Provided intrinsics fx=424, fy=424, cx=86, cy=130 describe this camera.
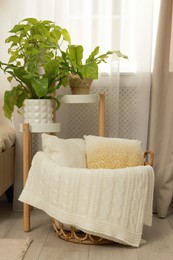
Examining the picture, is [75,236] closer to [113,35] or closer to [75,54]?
[75,54]

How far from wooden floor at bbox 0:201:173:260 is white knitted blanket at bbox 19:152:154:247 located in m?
0.06

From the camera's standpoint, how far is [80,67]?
2.20m

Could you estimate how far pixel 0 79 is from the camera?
278cm

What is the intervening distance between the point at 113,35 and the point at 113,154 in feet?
2.63

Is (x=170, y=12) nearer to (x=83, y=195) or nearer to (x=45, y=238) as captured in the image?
(x=83, y=195)

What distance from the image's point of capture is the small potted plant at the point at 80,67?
2.15m

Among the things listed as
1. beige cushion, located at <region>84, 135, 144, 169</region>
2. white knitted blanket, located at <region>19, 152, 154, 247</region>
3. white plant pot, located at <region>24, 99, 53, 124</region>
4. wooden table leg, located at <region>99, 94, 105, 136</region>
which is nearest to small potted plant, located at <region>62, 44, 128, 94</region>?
wooden table leg, located at <region>99, 94, 105, 136</region>

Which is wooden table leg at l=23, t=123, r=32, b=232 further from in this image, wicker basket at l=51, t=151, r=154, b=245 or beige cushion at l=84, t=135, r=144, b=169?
beige cushion at l=84, t=135, r=144, b=169

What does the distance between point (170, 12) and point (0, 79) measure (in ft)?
3.78

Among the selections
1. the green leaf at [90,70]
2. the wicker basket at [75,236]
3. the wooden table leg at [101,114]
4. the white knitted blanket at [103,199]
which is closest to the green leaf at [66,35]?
the green leaf at [90,70]

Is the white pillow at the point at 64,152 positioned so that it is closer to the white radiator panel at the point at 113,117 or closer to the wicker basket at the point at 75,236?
the wicker basket at the point at 75,236

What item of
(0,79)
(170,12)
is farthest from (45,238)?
(170,12)

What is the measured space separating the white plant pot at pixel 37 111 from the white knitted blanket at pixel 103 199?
36 centimetres

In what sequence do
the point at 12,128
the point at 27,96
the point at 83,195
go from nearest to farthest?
the point at 83,195, the point at 27,96, the point at 12,128
